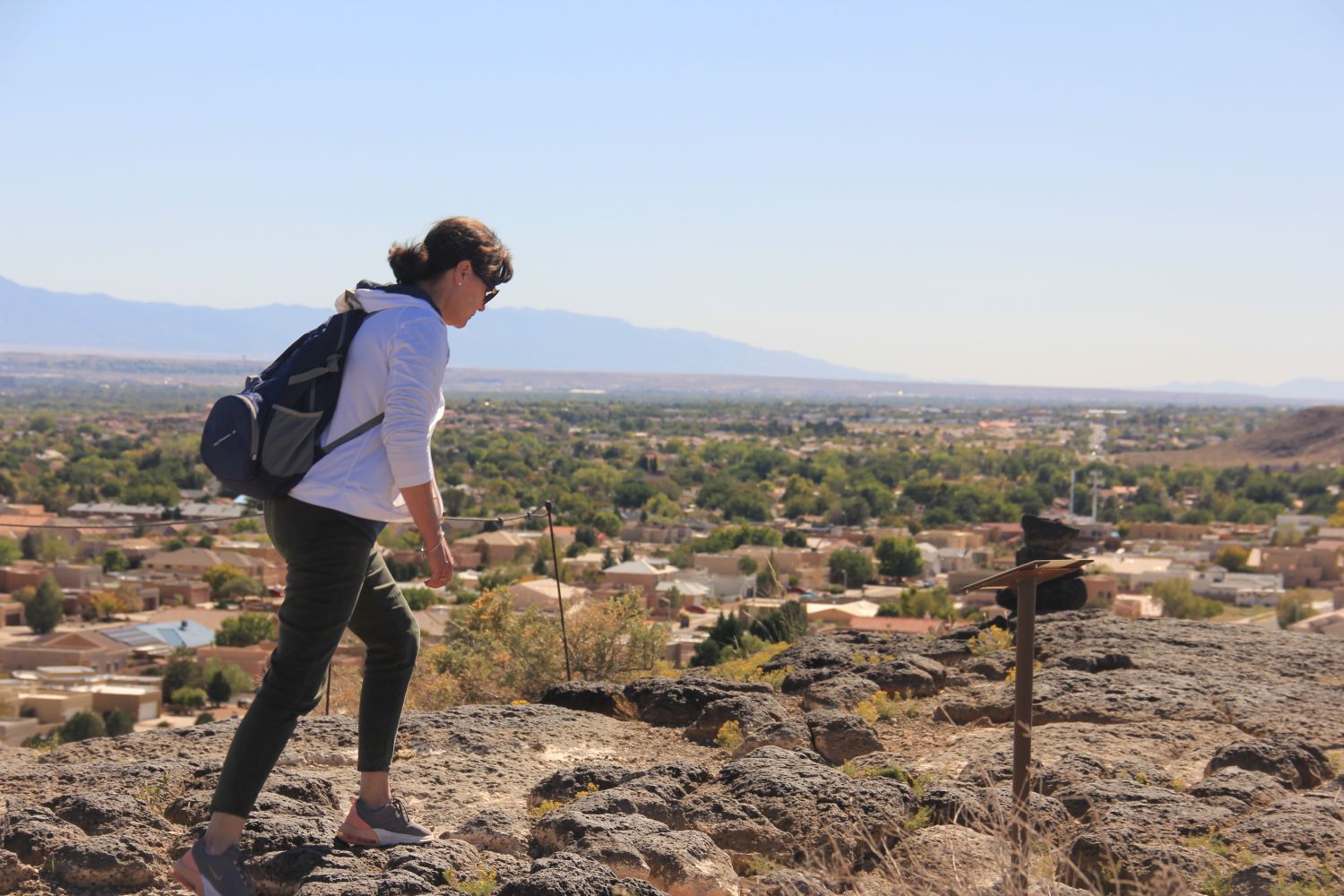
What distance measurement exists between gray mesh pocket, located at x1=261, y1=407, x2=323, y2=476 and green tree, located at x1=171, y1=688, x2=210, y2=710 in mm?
22059

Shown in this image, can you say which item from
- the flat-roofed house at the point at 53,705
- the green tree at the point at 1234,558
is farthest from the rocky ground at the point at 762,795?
the green tree at the point at 1234,558

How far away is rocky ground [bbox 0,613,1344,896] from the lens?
3.17 m

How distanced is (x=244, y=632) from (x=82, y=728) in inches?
512

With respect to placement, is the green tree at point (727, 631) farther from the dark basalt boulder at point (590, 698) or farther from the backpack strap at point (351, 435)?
the backpack strap at point (351, 435)

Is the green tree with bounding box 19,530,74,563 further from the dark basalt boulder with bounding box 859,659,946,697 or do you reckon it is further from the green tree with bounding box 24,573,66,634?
the dark basalt boulder with bounding box 859,659,946,697

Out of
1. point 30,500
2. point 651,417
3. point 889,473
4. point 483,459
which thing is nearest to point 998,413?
point 651,417

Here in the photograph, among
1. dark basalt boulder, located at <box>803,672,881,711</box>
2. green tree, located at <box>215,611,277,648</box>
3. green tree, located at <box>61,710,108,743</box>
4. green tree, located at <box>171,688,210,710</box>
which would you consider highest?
dark basalt boulder, located at <box>803,672,881,711</box>

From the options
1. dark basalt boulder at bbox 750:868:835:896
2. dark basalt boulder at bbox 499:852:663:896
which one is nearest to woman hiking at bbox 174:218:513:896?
dark basalt boulder at bbox 499:852:663:896

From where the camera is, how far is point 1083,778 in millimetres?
4277

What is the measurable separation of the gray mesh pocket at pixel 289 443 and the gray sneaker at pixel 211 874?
832mm

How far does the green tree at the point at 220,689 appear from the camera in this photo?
24.2 metres

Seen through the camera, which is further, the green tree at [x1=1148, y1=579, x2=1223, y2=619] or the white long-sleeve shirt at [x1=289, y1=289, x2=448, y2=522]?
the green tree at [x1=1148, y1=579, x2=1223, y2=619]

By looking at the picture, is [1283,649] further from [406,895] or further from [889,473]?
[889,473]

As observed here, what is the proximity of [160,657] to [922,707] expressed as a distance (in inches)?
981
